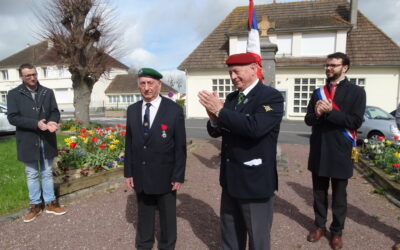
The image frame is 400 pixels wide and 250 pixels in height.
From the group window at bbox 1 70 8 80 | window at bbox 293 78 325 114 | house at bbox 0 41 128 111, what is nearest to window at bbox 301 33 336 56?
window at bbox 293 78 325 114

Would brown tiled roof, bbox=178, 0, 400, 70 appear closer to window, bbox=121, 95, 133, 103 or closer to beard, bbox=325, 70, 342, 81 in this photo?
beard, bbox=325, 70, 342, 81

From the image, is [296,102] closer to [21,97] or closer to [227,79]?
[227,79]

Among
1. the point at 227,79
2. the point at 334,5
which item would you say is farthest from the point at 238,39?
the point at 334,5

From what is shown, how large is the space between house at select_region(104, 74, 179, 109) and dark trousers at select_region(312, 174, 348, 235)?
3226 cm

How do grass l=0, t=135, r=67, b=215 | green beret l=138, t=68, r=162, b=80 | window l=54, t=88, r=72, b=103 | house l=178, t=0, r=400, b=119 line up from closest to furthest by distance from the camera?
green beret l=138, t=68, r=162, b=80 < grass l=0, t=135, r=67, b=215 < house l=178, t=0, r=400, b=119 < window l=54, t=88, r=72, b=103

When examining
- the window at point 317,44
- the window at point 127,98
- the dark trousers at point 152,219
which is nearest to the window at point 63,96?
the window at point 127,98

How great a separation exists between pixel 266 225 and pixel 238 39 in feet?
61.0

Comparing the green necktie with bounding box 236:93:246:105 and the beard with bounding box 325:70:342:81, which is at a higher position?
the beard with bounding box 325:70:342:81

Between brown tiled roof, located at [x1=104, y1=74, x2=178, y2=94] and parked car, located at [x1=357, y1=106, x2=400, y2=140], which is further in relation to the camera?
brown tiled roof, located at [x1=104, y1=74, x2=178, y2=94]

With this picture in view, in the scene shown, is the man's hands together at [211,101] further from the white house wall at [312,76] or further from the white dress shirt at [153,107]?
the white house wall at [312,76]

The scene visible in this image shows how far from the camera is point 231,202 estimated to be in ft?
8.13

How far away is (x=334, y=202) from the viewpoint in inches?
123

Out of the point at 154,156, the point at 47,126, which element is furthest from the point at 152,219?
the point at 47,126

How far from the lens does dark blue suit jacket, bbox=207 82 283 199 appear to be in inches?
78.9
